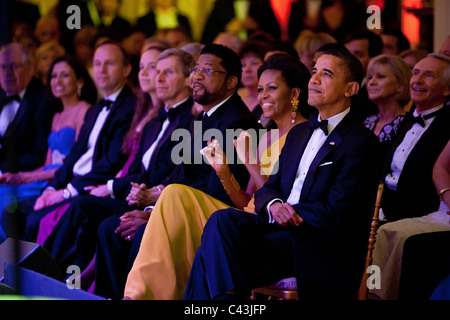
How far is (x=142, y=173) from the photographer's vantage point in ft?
14.0

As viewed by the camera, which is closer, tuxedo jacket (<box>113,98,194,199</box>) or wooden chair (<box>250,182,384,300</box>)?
wooden chair (<box>250,182,384,300</box>)

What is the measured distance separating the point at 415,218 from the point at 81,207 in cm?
196

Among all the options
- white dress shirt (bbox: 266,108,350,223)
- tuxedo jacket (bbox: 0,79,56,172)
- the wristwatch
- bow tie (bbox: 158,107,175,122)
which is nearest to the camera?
white dress shirt (bbox: 266,108,350,223)

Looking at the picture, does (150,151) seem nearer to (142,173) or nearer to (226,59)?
(142,173)

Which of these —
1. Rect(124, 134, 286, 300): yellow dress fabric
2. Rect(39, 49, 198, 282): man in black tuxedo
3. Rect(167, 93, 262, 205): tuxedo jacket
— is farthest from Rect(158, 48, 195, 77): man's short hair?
Rect(124, 134, 286, 300): yellow dress fabric

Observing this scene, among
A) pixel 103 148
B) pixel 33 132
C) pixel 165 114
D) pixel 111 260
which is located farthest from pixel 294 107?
pixel 33 132

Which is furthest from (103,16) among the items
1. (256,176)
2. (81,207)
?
(256,176)

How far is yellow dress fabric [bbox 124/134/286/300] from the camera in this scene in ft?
10.6

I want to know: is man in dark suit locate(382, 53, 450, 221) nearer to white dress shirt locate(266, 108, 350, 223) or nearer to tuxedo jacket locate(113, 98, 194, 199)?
white dress shirt locate(266, 108, 350, 223)

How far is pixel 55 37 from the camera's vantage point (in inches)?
286

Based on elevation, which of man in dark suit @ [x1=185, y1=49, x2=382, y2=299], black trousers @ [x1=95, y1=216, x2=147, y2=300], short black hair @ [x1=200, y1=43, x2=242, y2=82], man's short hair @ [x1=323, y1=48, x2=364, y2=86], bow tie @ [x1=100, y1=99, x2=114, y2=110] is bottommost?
black trousers @ [x1=95, y1=216, x2=147, y2=300]

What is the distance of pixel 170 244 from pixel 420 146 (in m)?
1.40
